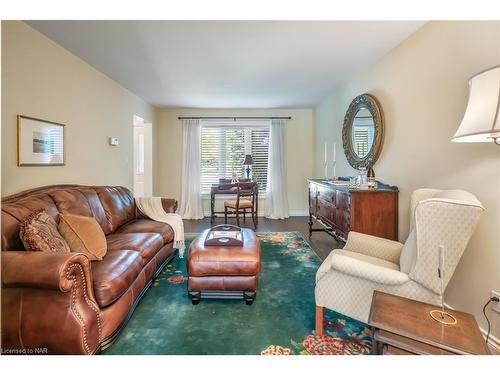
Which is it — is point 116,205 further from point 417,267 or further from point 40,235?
point 417,267

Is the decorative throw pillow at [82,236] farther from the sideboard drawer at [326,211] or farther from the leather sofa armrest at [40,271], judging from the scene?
the sideboard drawer at [326,211]

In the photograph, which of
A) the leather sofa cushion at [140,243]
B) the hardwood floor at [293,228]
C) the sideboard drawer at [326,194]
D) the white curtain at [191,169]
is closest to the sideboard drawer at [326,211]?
the sideboard drawer at [326,194]

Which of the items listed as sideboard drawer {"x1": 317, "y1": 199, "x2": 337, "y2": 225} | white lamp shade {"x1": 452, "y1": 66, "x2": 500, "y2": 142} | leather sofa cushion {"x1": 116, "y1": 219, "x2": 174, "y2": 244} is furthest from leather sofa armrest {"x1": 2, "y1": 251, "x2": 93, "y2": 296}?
sideboard drawer {"x1": 317, "y1": 199, "x2": 337, "y2": 225}

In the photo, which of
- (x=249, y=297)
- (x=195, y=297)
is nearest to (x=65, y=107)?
(x=195, y=297)

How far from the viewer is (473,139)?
137cm

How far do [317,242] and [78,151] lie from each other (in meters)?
3.30

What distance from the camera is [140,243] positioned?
226 cm

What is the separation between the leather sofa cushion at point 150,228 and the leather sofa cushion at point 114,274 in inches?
26.4

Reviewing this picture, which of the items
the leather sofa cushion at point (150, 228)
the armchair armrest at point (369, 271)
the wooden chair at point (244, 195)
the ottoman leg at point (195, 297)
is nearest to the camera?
the armchair armrest at point (369, 271)

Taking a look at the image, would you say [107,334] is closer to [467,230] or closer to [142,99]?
[467,230]

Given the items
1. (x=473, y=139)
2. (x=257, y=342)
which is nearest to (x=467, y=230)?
(x=473, y=139)

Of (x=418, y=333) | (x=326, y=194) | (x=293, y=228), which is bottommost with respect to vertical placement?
(x=293, y=228)

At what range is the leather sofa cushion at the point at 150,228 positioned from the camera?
2.71 metres

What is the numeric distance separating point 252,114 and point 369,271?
4567mm
